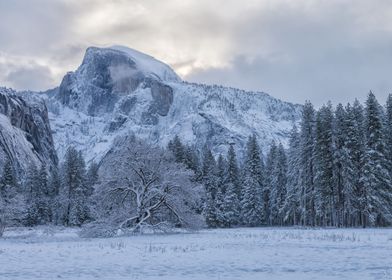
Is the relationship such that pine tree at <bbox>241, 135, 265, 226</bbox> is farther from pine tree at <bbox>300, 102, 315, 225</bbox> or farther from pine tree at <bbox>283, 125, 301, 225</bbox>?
pine tree at <bbox>300, 102, 315, 225</bbox>

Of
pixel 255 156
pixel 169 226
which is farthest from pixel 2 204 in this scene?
pixel 255 156

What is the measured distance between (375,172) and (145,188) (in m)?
23.1

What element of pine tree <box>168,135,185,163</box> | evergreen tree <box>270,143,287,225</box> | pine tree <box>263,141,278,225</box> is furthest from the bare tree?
pine tree <box>263,141,278,225</box>

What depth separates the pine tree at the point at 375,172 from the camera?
5009 centimetres

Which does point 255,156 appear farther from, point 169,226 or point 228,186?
point 169,226

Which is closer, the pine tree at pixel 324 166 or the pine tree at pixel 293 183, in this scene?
the pine tree at pixel 324 166

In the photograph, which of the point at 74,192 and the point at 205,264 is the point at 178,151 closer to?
the point at 74,192

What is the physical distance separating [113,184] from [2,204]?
1060cm

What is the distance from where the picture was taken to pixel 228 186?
73.6 m

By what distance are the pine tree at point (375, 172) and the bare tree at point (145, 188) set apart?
17.4 m

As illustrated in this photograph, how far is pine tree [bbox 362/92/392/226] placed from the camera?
50.1 m

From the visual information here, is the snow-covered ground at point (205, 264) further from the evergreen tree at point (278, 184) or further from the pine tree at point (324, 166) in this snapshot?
the evergreen tree at point (278, 184)

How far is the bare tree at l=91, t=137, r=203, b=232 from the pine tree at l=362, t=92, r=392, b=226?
57.0 ft

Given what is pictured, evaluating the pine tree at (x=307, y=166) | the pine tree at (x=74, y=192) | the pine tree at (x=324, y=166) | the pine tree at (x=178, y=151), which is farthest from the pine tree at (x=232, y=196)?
the pine tree at (x=74, y=192)
